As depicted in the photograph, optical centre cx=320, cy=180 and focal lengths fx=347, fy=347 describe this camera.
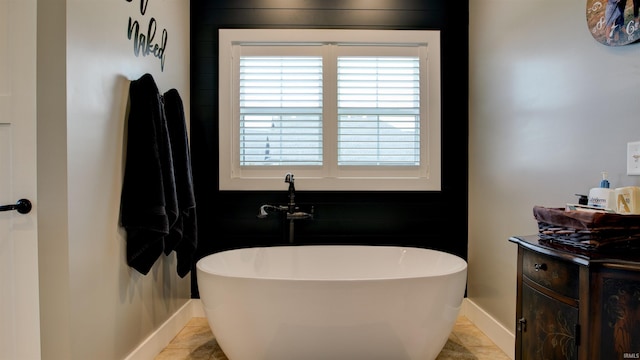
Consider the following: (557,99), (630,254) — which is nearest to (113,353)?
(630,254)

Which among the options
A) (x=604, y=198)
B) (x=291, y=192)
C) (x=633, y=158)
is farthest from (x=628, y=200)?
(x=291, y=192)

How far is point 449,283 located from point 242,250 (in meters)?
1.44

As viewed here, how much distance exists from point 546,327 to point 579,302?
0.71ft

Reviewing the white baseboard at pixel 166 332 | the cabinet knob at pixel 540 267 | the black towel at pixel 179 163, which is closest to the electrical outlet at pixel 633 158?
the cabinet knob at pixel 540 267

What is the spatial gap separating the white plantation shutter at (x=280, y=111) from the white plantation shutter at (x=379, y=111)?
214 mm

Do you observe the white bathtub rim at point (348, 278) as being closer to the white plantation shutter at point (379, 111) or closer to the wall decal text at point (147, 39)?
the white plantation shutter at point (379, 111)

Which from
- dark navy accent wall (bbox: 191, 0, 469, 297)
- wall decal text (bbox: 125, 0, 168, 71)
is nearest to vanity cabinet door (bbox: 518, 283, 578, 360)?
dark navy accent wall (bbox: 191, 0, 469, 297)

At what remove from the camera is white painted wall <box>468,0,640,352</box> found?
4.89 feet

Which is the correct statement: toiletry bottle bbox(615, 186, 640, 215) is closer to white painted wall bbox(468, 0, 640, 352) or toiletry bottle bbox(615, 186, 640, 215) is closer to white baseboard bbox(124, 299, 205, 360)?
white painted wall bbox(468, 0, 640, 352)

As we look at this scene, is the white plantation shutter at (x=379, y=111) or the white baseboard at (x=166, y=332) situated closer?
the white baseboard at (x=166, y=332)

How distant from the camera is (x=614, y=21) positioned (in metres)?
1.42

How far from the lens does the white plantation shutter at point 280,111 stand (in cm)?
282

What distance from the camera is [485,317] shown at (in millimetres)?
2508

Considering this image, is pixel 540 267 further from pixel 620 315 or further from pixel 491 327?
pixel 491 327
